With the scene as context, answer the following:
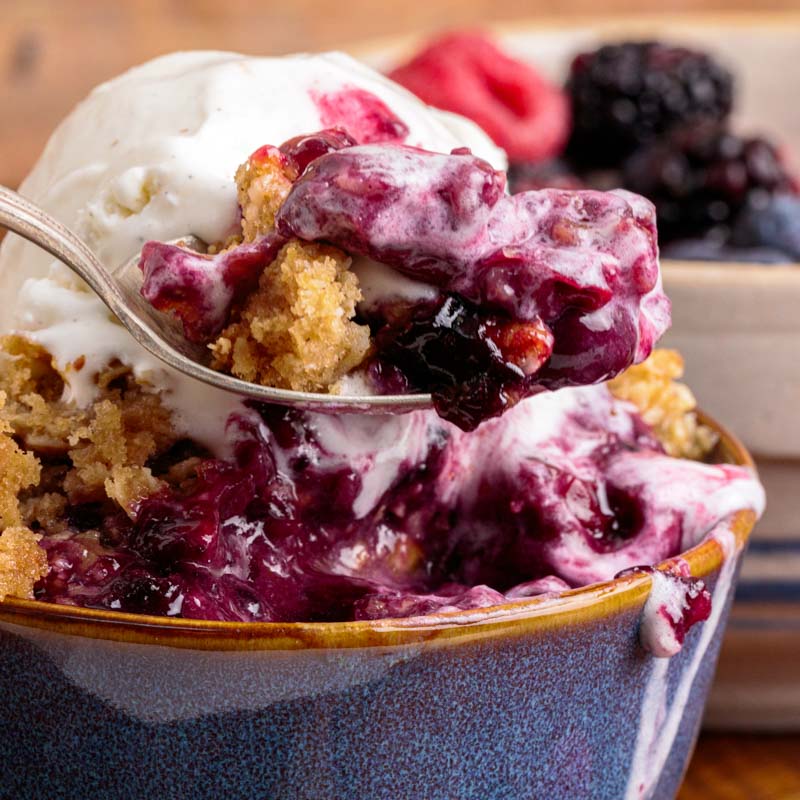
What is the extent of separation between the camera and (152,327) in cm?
85

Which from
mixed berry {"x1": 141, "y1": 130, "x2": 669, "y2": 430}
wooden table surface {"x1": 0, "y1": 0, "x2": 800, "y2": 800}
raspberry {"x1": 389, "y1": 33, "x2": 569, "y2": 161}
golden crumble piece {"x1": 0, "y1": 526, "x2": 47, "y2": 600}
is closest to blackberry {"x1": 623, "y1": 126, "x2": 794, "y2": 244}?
raspberry {"x1": 389, "y1": 33, "x2": 569, "y2": 161}

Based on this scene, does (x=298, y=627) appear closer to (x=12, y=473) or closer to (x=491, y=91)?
(x=12, y=473)

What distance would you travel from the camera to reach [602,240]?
2.76 ft

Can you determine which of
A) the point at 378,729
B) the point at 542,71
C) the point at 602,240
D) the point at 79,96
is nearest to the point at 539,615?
the point at 378,729

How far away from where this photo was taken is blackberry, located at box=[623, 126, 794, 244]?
179 centimetres

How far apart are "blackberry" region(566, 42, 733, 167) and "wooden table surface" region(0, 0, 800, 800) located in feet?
3.60

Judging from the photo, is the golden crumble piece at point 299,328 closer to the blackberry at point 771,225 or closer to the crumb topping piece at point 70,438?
the crumb topping piece at point 70,438

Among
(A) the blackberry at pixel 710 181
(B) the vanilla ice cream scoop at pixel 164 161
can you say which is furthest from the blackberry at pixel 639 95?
(B) the vanilla ice cream scoop at pixel 164 161

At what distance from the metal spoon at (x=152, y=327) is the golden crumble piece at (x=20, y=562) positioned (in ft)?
0.46

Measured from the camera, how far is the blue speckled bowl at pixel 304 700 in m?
0.73

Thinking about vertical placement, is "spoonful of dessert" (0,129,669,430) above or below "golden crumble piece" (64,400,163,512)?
above

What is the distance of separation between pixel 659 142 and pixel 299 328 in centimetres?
129

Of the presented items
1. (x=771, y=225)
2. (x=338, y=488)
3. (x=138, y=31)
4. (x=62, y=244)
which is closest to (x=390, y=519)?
(x=338, y=488)

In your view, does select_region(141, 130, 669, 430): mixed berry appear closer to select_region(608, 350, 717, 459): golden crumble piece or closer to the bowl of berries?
select_region(608, 350, 717, 459): golden crumble piece
